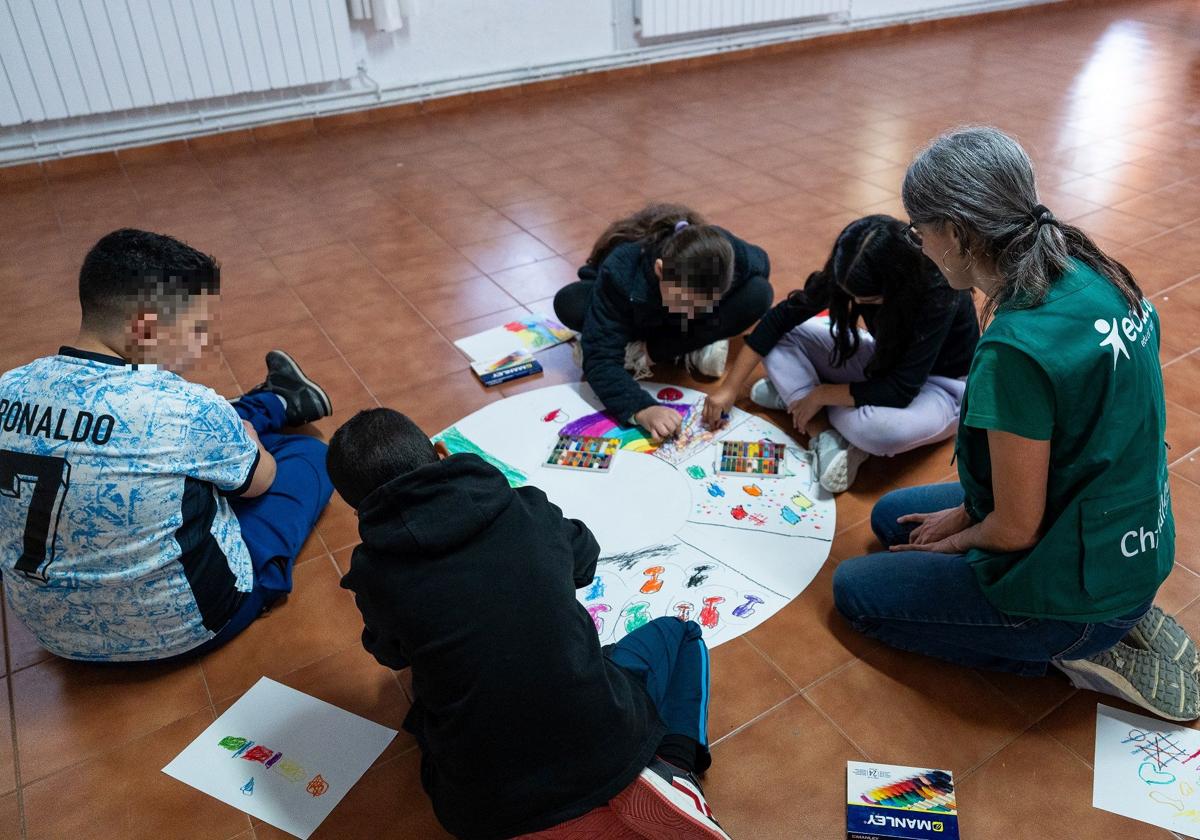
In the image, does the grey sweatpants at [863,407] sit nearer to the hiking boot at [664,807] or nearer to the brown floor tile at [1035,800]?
the brown floor tile at [1035,800]

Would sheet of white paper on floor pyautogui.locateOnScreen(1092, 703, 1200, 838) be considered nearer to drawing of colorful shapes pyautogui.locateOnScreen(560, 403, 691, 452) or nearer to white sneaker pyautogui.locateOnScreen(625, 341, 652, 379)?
drawing of colorful shapes pyautogui.locateOnScreen(560, 403, 691, 452)

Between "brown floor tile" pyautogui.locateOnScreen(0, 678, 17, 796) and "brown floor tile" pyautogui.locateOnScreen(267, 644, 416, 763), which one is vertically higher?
"brown floor tile" pyautogui.locateOnScreen(0, 678, 17, 796)

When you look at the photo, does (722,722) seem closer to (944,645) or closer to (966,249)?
(944,645)

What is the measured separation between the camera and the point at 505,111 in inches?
206

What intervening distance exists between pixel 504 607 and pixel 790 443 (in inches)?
53.7

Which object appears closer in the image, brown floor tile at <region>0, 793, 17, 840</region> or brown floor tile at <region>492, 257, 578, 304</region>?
brown floor tile at <region>0, 793, 17, 840</region>

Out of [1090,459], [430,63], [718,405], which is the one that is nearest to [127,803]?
[718,405]

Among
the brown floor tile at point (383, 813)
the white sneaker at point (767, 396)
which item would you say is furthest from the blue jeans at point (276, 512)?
the white sneaker at point (767, 396)

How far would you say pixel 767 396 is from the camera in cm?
252

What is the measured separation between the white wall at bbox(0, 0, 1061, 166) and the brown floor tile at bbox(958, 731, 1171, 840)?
4599 mm

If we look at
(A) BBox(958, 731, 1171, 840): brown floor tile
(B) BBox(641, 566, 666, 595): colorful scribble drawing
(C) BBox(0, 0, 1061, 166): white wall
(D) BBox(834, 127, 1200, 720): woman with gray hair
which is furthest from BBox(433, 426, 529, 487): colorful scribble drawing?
(C) BBox(0, 0, 1061, 166): white wall

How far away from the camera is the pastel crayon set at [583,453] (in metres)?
2.32

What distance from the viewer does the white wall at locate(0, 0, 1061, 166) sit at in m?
4.51

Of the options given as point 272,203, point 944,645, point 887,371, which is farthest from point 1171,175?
point 272,203
